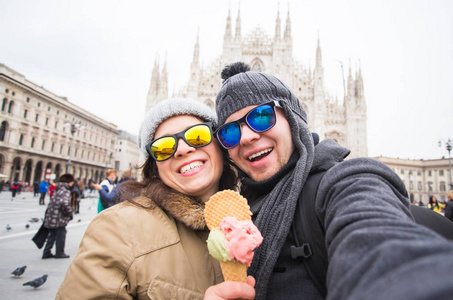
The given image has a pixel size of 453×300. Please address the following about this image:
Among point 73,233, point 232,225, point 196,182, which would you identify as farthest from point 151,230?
point 73,233

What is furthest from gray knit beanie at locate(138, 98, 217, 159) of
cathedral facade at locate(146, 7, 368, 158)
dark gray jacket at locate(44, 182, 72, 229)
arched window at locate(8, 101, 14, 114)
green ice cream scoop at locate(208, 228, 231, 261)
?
arched window at locate(8, 101, 14, 114)

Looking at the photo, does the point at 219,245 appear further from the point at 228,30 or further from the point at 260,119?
the point at 228,30

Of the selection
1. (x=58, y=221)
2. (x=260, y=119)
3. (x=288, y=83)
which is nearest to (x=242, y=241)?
(x=260, y=119)

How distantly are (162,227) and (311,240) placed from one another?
67 centimetres

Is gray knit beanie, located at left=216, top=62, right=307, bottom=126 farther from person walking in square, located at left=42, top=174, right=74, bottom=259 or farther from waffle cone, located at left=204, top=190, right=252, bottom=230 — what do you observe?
person walking in square, located at left=42, top=174, right=74, bottom=259

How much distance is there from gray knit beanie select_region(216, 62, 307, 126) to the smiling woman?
0.20 meters

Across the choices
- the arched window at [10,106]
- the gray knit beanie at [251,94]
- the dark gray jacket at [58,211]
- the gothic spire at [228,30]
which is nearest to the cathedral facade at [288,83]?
the gothic spire at [228,30]

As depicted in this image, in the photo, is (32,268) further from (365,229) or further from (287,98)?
(365,229)

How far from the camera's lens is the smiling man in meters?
0.43

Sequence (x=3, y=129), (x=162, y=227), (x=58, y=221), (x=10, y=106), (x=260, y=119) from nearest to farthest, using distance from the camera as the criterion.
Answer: (x=162, y=227) → (x=260, y=119) → (x=58, y=221) → (x=3, y=129) → (x=10, y=106)

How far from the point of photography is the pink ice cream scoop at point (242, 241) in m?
0.79

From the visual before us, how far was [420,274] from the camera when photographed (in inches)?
15.5

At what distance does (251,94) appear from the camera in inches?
53.8

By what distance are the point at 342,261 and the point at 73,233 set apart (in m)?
7.39
